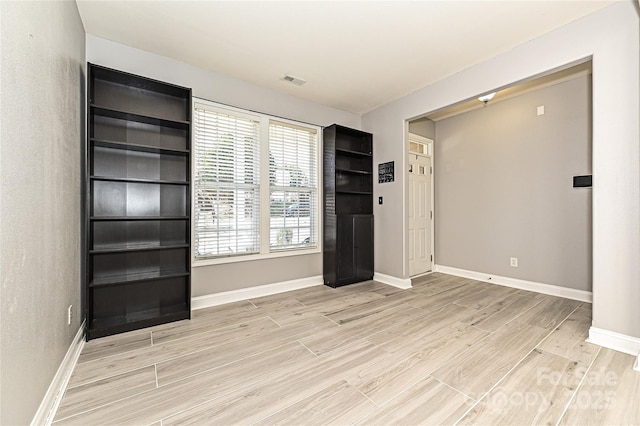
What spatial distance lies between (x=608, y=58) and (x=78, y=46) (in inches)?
170

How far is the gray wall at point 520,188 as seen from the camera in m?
3.35

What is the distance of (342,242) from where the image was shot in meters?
3.96

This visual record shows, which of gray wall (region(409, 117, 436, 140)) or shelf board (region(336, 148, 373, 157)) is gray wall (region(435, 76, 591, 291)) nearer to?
gray wall (region(409, 117, 436, 140))

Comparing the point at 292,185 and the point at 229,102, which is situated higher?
the point at 229,102

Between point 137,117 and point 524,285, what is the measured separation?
5102 mm

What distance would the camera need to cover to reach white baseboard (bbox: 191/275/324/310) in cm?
304

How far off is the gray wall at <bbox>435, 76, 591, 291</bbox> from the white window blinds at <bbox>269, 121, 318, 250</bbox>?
95.0 inches

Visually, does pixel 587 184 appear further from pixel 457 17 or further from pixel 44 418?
pixel 44 418

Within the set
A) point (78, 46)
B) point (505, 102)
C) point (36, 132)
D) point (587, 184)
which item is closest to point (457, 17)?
point (505, 102)

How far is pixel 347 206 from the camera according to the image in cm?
432

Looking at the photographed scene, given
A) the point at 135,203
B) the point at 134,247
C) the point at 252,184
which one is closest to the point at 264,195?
the point at 252,184

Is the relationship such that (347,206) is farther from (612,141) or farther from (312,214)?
(612,141)

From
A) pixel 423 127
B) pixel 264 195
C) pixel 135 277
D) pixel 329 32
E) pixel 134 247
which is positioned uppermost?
pixel 329 32

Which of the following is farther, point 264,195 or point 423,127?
point 423,127
